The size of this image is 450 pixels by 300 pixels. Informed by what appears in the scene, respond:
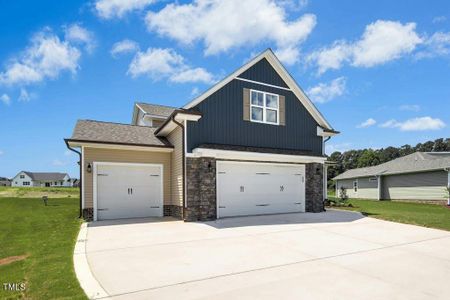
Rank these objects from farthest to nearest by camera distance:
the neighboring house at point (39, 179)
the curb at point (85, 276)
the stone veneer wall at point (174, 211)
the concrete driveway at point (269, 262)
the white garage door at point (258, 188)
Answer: the neighboring house at point (39, 179) < the white garage door at point (258, 188) < the stone veneer wall at point (174, 211) < the concrete driveway at point (269, 262) < the curb at point (85, 276)

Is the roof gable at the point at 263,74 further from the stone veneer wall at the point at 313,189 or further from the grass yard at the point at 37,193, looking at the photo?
the grass yard at the point at 37,193

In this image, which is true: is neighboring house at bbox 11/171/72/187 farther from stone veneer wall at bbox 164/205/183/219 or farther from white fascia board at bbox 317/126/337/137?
white fascia board at bbox 317/126/337/137

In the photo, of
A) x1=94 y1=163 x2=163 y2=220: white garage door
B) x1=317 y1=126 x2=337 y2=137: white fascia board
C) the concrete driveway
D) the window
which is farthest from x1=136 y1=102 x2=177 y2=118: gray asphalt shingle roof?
the concrete driveway

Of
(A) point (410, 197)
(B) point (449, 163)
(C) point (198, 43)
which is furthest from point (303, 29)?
(A) point (410, 197)

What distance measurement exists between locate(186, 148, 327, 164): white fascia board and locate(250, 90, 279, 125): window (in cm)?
164

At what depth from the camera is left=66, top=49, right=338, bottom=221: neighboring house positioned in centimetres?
1194

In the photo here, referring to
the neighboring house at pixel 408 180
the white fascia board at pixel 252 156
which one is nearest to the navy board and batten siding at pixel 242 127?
the white fascia board at pixel 252 156

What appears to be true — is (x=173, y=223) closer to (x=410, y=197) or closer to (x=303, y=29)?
(x=303, y=29)

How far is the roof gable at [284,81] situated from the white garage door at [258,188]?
8.94ft

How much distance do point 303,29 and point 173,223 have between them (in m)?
9.25

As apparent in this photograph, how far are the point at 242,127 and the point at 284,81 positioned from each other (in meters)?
3.38

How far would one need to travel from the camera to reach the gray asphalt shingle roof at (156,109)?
18312mm

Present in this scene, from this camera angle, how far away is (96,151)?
40.3 ft

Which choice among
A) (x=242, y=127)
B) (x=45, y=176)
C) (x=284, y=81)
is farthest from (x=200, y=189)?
(x=45, y=176)
